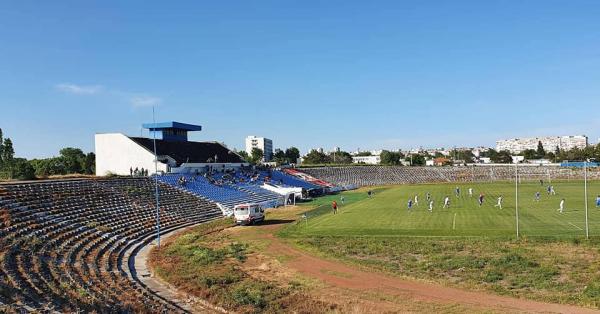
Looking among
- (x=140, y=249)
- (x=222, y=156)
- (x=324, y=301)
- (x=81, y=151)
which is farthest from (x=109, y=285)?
(x=81, y=151)

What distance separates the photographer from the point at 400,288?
2114cm

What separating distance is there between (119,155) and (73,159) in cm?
4062

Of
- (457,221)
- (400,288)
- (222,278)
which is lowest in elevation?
(400,288)

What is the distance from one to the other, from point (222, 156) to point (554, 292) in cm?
7306

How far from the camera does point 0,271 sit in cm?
1703

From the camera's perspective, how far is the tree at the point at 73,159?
9500cm

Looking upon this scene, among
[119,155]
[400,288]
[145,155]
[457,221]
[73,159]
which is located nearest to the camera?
[400,288]

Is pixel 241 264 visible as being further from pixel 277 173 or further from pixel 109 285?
pixel 277 173

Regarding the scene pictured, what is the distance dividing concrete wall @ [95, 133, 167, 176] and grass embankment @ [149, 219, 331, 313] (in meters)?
35.3

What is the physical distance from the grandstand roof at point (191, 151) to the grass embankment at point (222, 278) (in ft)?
126

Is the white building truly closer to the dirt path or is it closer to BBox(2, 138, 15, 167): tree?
BBox(2, 138, 15, 167): tree

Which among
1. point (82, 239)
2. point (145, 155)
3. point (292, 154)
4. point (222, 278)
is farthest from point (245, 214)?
point (292, 154)

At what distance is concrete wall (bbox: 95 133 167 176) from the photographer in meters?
67.8

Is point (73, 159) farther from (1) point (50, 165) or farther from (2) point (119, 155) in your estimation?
(2) point (119, 155)
